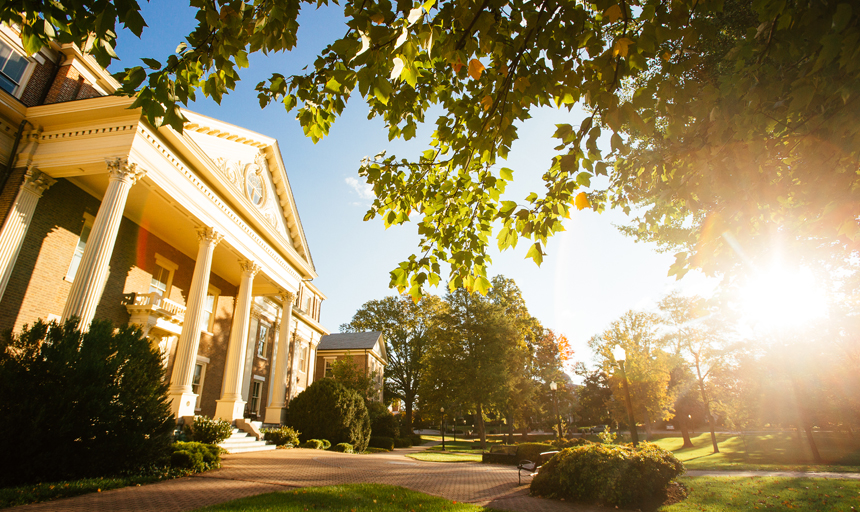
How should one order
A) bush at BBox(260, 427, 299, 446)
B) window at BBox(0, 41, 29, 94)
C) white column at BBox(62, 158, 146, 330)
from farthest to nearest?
1. bush at BBox(260, 427, 299, 446)
2. window at BBox(0, 41, 29, 94)
3. white column at BBox(62, 158, 146, 330)

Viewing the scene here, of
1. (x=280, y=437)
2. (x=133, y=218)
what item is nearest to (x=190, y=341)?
(x=133, y=218)

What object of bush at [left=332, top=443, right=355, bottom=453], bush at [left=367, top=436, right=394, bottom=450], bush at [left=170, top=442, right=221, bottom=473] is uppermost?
bush at [left=170, top=442, right=221, bottom=473]

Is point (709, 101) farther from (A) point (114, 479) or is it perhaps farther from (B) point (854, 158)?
(A) point (114, 479)

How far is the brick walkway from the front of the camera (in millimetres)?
6227

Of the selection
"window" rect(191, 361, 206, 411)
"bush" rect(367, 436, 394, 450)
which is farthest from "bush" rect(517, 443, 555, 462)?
"window" rect(191, 361, 206, 411)

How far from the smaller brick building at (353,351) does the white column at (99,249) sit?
89.9 feet

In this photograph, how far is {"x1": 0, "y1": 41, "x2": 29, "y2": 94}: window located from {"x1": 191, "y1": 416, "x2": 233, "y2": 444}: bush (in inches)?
484

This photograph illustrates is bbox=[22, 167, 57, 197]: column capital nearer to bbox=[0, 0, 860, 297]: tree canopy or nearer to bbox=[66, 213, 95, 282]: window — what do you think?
bbox=[66, 213, 95, 282]: window

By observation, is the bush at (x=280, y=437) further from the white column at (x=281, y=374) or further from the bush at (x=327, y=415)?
the white column at (x=281, y=374)

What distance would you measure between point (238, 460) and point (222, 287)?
40.0 feet

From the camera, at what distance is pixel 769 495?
9.27m

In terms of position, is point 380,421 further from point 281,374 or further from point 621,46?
point 621,46

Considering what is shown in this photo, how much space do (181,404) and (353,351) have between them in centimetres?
2647

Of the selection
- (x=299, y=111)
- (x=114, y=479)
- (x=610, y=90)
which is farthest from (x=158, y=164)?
(x=610, y=90)
